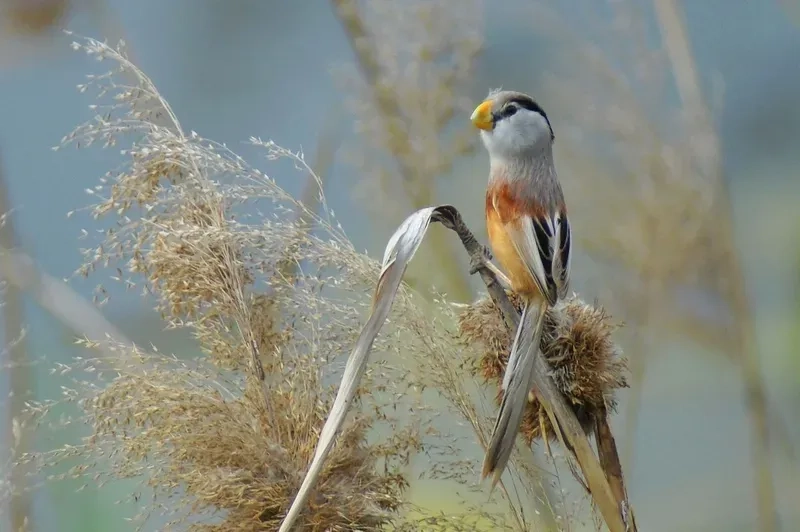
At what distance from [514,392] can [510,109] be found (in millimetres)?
313

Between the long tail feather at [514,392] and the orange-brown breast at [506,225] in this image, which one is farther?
the orange-brown breast at [506,225]

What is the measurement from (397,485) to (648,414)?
2.64 feet

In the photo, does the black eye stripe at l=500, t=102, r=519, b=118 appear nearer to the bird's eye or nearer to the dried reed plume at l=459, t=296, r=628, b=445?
the bird's eye

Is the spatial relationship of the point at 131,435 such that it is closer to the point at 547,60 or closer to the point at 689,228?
the point at 689,228

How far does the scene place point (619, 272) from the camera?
1316 mm

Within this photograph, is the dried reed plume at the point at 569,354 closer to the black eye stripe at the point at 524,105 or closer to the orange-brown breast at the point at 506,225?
the orange-brown breast at the point at 506,225

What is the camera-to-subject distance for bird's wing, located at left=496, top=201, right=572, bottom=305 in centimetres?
83

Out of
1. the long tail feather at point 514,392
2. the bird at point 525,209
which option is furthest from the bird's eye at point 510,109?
the long tail feather at point 514,392

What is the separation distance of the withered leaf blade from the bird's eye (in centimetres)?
18

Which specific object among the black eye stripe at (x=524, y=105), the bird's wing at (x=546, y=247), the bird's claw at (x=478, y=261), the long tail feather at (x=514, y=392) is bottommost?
the long tail feather at (x=514, y=392)

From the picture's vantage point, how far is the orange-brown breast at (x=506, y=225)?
86 centimetres

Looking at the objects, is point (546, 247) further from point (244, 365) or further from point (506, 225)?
point (244, 365)

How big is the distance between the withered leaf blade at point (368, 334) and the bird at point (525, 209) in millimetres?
126

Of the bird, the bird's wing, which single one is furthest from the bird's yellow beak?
the bird's wing
